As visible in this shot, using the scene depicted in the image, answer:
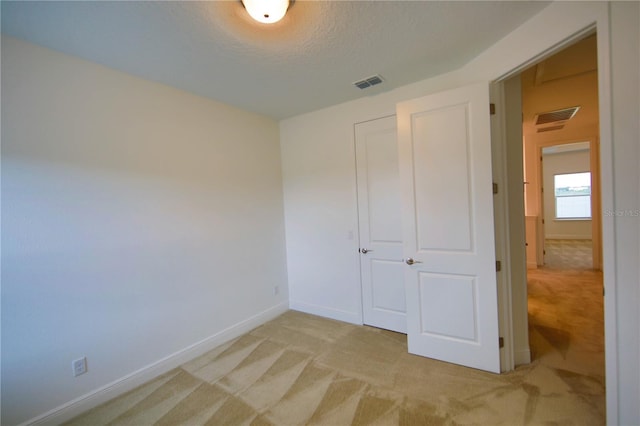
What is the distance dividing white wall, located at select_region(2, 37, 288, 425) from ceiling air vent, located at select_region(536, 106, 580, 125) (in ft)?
14.5

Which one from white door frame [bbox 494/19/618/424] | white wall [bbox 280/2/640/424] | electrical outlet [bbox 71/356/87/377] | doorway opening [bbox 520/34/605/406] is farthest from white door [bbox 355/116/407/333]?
electrical outlet [bbox 71/356/87/377]

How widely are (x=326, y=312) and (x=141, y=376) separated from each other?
193 centimetres

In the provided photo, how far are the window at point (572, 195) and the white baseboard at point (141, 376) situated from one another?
32.1 ft

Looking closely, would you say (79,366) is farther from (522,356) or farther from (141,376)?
(522,356)

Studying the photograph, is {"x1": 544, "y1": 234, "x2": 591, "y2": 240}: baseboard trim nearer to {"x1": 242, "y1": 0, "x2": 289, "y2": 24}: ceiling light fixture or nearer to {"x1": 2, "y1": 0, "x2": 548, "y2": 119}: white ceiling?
{"x1": 2, "y1": 0, "x2": 548, "y2": 119}: white ceiling

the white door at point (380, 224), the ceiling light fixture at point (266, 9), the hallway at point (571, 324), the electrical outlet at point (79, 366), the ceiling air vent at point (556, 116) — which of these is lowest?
the hallway at point (571, 324)

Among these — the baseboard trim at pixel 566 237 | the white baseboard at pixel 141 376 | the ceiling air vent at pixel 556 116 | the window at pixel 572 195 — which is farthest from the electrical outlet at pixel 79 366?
the window at pixel 572 195

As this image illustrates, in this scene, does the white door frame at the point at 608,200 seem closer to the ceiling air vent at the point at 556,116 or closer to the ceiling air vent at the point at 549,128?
the ceiling air vent at the point at 556,116

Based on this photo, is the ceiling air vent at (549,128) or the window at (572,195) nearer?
→ the ceiling air vent at (549,128)

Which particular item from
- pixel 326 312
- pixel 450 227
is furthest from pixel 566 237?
pixel 326 312

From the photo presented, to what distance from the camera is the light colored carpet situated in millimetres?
1715

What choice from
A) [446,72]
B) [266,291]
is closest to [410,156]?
[446,72]

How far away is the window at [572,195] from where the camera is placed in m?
7.88

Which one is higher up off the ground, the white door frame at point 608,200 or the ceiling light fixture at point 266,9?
the ceiling light fixture at point 266,9
